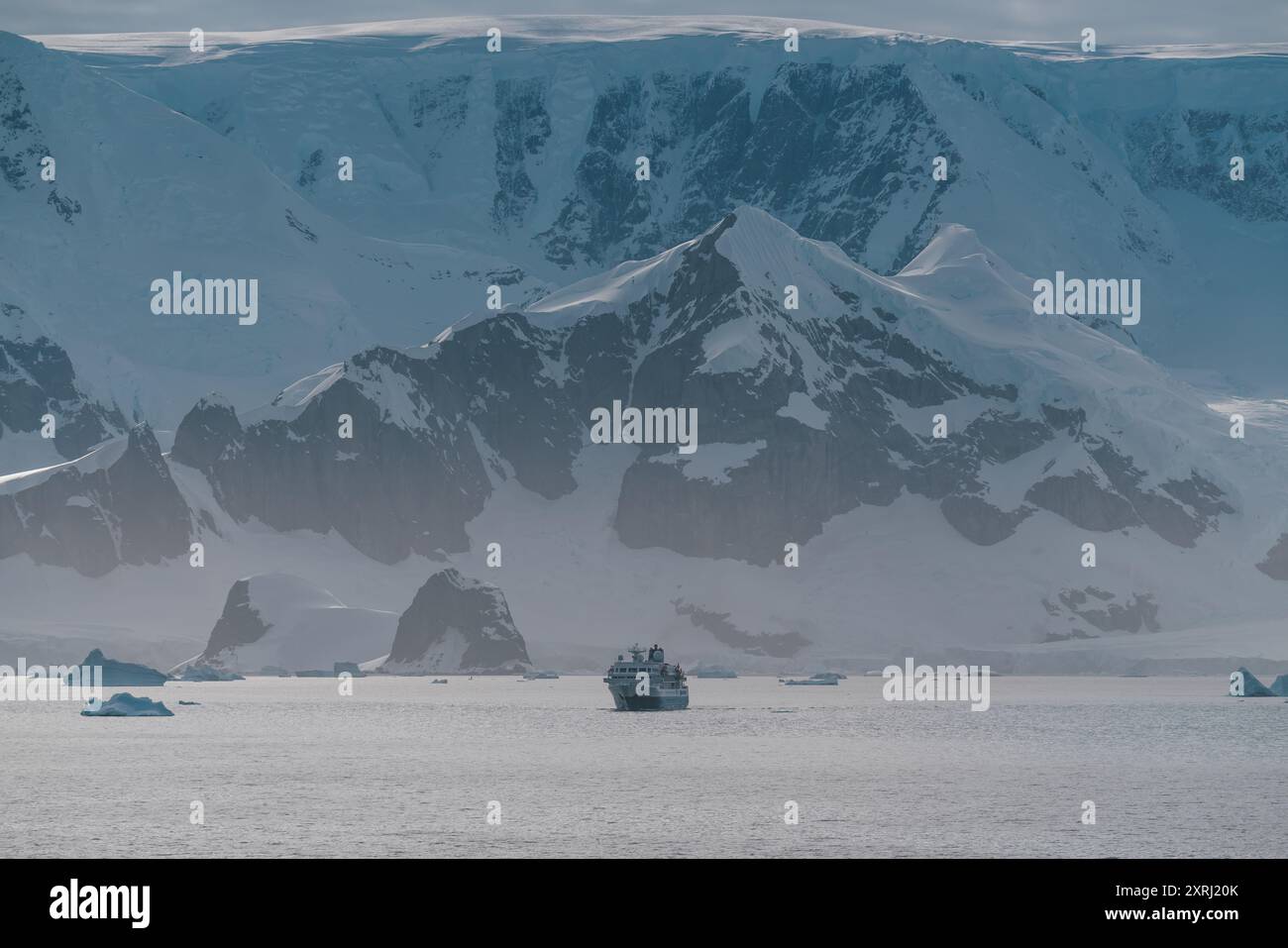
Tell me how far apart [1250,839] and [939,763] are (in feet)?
196

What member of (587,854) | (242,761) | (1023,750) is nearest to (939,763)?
(1023,750)

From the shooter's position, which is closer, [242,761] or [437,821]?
[437,821]

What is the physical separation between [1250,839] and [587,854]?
35.3m

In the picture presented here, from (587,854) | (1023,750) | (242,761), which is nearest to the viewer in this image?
(587,854)
